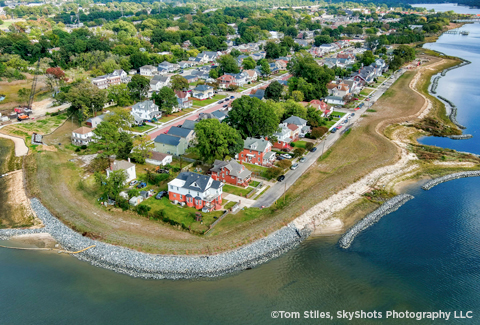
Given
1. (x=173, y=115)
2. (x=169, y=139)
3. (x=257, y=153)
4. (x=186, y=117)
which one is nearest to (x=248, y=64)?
(x=173, y=115)

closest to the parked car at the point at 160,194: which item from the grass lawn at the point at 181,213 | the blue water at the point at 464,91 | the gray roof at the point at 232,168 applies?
the grass lawn at the point at 181,213

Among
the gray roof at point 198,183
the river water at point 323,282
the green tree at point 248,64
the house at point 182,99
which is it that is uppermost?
the green tree at point 248,64

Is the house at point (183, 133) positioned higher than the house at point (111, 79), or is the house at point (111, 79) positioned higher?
the house at point (111, 79)

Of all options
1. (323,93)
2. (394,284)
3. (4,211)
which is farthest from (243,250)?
(323,93)

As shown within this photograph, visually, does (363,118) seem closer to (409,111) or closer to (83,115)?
(409,111)

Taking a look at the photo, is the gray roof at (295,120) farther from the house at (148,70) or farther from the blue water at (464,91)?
the house at (148,70)

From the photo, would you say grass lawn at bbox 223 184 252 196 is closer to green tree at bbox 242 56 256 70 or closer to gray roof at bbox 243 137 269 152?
gray roof at bbox 243 137 269 152
